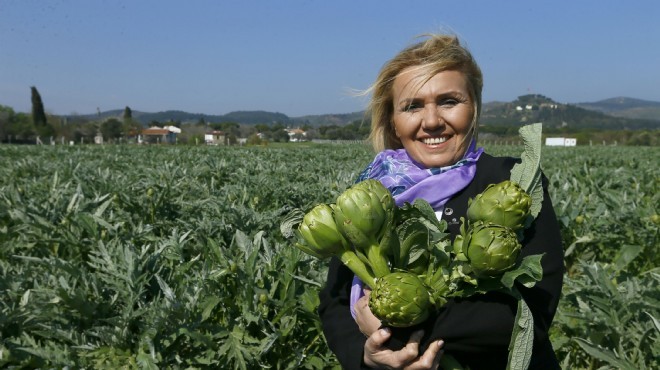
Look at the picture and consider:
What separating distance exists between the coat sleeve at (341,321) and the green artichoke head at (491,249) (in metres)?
0.54

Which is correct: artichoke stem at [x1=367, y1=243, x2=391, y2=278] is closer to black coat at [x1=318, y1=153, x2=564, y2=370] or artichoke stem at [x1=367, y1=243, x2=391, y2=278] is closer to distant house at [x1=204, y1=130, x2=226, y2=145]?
black coat at [x1=318, y1=153, x2=564, y2=370]

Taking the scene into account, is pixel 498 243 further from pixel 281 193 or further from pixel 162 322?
pixel 281 193

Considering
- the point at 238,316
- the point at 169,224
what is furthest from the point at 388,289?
the point at 169,224

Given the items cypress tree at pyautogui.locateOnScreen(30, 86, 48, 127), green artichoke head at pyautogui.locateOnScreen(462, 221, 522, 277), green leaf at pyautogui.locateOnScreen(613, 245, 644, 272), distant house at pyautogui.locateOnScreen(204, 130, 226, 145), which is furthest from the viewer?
cypress tree at pyautogui.locateOnScreen(30, 86, 48, 127)

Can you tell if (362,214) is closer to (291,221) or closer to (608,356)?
(291,221)

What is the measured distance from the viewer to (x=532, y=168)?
4.24 ft

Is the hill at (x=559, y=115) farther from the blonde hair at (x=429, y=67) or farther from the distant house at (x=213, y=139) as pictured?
the blonde hair at (x=429, y=67)

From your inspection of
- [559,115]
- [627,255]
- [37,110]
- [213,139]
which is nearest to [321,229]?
[627,255]

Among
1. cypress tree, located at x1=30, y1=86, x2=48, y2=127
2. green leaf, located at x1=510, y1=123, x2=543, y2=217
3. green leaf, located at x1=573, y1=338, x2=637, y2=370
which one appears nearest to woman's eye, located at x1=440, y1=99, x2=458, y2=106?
green leaf, located at x1=510, y1=123, x2=543, y2=217

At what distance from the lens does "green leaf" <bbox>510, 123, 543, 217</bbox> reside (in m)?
1.28

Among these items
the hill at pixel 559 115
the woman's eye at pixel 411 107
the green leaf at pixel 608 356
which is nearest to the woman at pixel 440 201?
the woman's eye at pixel 411 107

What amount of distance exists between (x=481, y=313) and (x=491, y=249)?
1.02ft

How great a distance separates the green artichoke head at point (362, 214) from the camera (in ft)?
3.52

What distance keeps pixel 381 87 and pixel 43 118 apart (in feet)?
257
